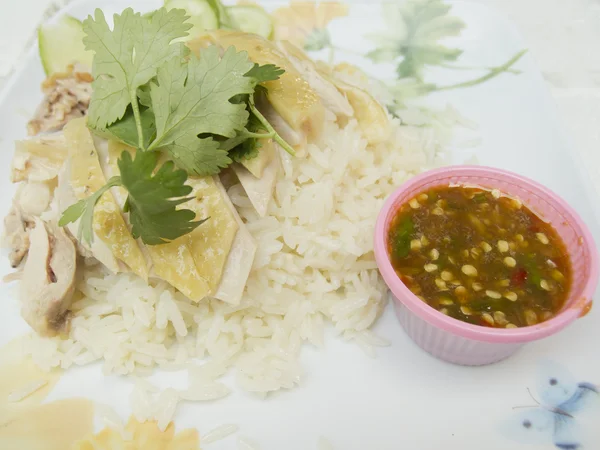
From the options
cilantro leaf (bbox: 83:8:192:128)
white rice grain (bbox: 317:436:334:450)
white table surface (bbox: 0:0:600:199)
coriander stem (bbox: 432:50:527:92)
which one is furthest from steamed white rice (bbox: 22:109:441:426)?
white table surface (bbox: 0:0:600:199)

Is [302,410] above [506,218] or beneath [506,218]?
beneath

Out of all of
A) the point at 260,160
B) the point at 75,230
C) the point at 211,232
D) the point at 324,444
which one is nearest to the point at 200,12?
the point at 260,160

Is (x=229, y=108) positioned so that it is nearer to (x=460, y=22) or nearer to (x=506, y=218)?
(x=506, y=218)

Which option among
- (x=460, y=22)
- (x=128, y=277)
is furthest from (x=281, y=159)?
(x=460, y=22)

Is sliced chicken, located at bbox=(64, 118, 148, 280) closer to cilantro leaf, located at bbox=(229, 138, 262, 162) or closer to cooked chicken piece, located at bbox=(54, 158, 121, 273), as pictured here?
cooked chicken piece, located at bbox=(54, 158, 121, 273)

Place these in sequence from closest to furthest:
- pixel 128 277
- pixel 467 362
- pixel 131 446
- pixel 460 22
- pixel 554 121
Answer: pixel 131 446
pixel 467 362
pixel 128 277
pixel 554 121
pixel 460 22

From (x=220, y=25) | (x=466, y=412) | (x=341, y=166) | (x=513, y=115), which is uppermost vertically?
(x=220, y=25)

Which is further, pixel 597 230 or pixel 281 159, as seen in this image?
pixel 281 159

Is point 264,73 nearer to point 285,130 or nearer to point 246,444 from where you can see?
point 285,130
